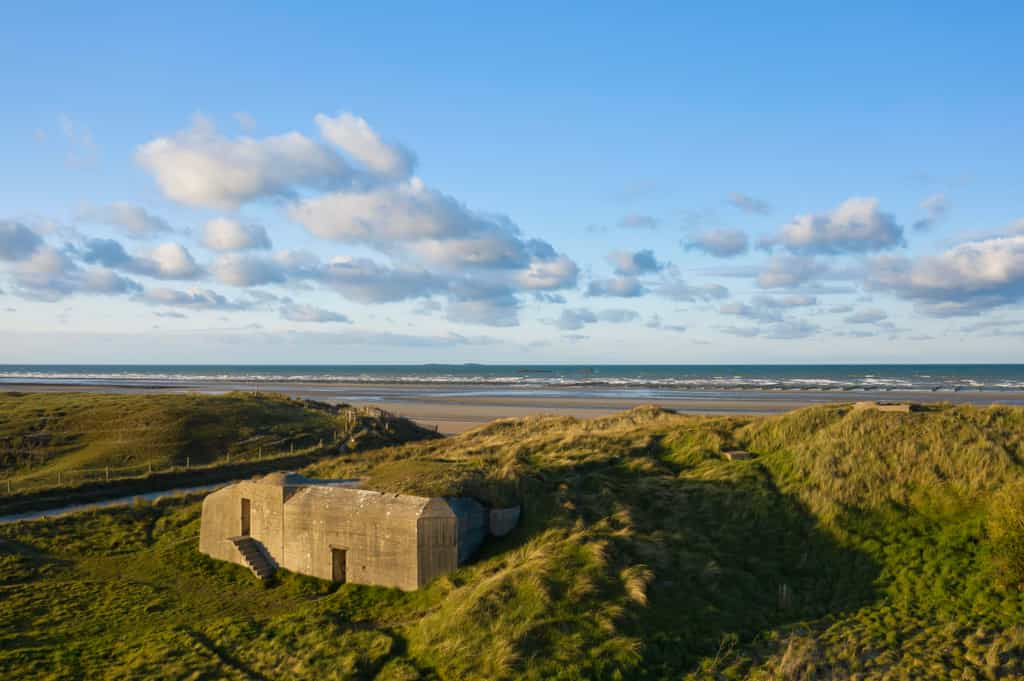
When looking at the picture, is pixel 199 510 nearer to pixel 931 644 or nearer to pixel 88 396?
pixel 931 644

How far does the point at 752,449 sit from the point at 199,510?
23.2 meters

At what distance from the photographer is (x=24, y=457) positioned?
46656mm

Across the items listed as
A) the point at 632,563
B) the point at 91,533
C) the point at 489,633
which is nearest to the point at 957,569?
the point at 632,563

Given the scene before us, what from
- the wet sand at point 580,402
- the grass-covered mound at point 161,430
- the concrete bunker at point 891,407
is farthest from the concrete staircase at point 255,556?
the wet sand at point 580,402

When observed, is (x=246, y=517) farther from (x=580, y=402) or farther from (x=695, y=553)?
(x=580, y=402)

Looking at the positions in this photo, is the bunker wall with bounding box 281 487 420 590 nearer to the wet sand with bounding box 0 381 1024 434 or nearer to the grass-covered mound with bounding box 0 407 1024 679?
the grass-covered mound with bounding box 0 407 1024 679

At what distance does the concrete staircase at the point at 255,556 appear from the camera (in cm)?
2270

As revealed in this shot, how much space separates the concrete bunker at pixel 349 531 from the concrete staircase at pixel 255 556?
32 mm

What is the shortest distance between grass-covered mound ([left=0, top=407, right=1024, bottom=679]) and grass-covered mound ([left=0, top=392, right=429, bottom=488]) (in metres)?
21.1

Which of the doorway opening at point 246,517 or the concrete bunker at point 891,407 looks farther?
the concrete bunker at point 891,407

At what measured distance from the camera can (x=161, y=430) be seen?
51.9 metres

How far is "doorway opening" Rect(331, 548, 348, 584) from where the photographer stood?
21.2m

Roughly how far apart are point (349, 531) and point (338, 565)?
1.18m

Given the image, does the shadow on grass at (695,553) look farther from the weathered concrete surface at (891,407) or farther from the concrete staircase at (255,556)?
the concrete staircase at (255,556)
